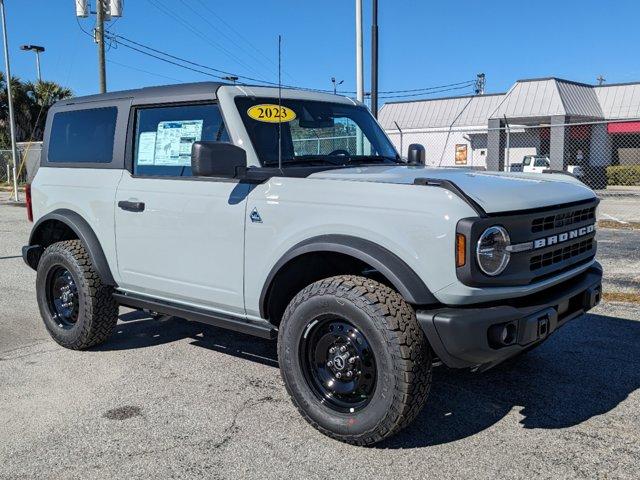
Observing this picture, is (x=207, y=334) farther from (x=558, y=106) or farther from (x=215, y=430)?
(x=558, y=106)

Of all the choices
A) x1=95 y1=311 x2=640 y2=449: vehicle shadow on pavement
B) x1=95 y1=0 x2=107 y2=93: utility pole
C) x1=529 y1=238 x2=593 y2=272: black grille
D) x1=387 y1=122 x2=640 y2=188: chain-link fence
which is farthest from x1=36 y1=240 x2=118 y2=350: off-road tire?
x1=387 y1=122 x2=640 y2=188: chain-link fence

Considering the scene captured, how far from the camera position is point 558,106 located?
29.7m

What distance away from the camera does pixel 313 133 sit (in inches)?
183

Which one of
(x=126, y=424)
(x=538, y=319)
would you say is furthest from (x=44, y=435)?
(x=538, y=319)

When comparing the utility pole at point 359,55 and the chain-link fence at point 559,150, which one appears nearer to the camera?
the utility pole at point 359,55

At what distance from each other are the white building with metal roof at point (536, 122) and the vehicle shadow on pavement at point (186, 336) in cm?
2254

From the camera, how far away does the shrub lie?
29642 millimetres

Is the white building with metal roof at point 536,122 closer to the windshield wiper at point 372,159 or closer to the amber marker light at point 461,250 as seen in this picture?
the windshield wiper at point 372,159

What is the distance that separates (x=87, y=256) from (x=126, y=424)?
5.53 ft

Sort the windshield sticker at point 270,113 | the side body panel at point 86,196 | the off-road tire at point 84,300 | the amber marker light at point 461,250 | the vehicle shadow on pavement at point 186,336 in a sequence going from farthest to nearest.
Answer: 1. the vehicle shadow on pavement at point 186,336
2. the off-road tire at point 84,300
3. the side body panel at point 86,196
4. the windshield sticker at point 270,113
5. the amber marker light at point 461,250

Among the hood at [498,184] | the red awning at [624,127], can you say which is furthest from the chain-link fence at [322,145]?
the red awning at [624,127]

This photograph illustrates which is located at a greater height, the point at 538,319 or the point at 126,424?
the point at 538,319

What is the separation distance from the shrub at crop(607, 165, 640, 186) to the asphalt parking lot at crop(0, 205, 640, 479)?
88.8ft

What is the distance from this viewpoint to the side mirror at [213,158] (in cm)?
361
